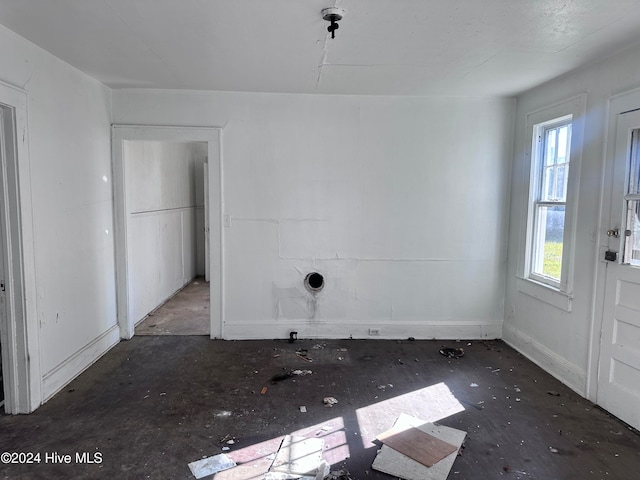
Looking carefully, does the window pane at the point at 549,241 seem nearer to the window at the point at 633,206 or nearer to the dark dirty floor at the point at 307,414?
the window at the point at 633,206

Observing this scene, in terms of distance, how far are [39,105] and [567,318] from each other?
4.58 meters

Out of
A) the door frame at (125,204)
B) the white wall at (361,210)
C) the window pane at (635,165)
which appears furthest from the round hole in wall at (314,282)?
the window pane at (635,165)

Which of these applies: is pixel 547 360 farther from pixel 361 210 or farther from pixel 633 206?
pixel 361 210

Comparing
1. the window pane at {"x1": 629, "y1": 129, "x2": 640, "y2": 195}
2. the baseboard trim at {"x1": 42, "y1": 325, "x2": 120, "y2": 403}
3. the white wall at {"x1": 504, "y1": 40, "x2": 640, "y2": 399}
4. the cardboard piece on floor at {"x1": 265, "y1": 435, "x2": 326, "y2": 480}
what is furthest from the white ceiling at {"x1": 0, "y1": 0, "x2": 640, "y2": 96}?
the cardboard piece on floor at {"x1": 265, "y1": 435, "x2": 326, "y2": 480}

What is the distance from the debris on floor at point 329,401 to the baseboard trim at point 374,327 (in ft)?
4.43

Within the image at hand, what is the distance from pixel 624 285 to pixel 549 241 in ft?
3.36

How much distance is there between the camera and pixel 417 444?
249cm

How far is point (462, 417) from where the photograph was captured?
2842 millimetres

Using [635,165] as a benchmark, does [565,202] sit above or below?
below

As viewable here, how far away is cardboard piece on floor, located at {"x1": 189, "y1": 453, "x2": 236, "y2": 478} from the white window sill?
2.95 m

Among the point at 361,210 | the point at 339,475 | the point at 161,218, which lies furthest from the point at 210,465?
the point at 161,218

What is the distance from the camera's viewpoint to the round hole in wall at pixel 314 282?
4.36m

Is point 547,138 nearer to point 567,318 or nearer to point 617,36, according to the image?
point 617,36

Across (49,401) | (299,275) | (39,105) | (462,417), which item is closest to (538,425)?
(462,417)
